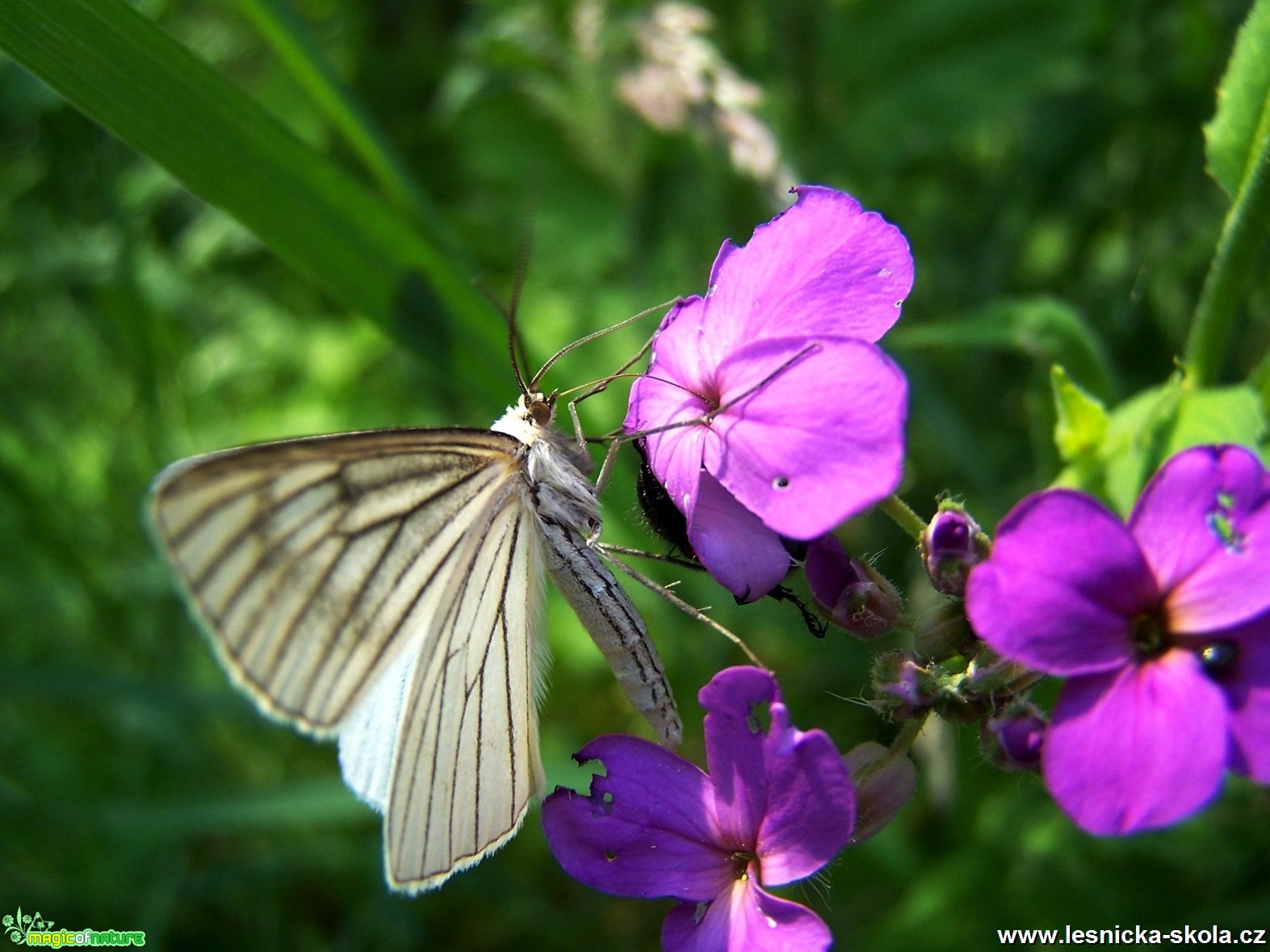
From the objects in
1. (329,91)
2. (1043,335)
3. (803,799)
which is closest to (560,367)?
(329,91)

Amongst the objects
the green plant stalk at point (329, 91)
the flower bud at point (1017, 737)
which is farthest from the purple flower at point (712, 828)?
the green plant stalk at point (329, 91)

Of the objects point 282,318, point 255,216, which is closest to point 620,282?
point 282,318

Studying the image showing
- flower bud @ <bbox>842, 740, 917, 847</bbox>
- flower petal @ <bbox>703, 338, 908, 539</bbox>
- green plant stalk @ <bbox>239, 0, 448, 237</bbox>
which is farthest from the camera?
green plant stalk @ <bbox>239, 0, 448, 237</bbox>

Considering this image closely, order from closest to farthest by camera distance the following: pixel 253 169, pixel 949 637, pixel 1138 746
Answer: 1. pixel 1138 746
2. pixel 949 637
3. pixel 253 169

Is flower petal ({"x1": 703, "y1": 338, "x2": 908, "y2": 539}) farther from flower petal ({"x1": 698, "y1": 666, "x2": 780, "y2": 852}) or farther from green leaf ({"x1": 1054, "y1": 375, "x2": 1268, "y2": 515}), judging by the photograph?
green leaf ({"x1": 1054, "y1": 375, "x2": 1268, "y2": 515})

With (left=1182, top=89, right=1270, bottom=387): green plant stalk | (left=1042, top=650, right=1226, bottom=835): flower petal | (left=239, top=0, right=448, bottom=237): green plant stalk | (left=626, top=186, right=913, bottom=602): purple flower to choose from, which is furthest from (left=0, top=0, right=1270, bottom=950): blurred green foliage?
(left=1042, top=650, right=1226, bottom=835): flower petal

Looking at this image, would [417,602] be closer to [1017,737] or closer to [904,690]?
[904,690]
